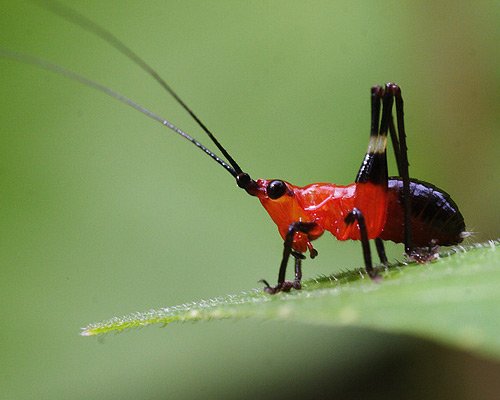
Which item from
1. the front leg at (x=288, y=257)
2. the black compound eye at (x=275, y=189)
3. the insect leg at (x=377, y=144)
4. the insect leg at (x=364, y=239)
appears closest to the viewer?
the insect leg at (x=364, y=239)

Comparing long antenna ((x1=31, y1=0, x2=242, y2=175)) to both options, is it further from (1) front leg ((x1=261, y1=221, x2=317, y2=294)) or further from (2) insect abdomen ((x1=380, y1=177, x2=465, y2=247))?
(2) insect abdomen ((x1=380, y1=177, x2=465, y2=247))

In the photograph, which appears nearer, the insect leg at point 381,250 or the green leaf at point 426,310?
A: the green leaf at point 426,310

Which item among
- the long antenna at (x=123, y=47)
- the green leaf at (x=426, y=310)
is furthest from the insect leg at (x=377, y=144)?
the green leaf at (x=426, y=310)

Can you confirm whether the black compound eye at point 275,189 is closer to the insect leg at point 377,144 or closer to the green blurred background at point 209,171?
the insect leg at point 377,144

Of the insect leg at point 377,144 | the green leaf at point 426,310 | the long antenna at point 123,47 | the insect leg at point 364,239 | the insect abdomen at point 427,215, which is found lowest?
the green leaf at point 426,310

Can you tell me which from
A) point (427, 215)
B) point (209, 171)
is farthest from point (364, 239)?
point (209, 171)

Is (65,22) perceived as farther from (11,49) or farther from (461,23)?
(461,23)
